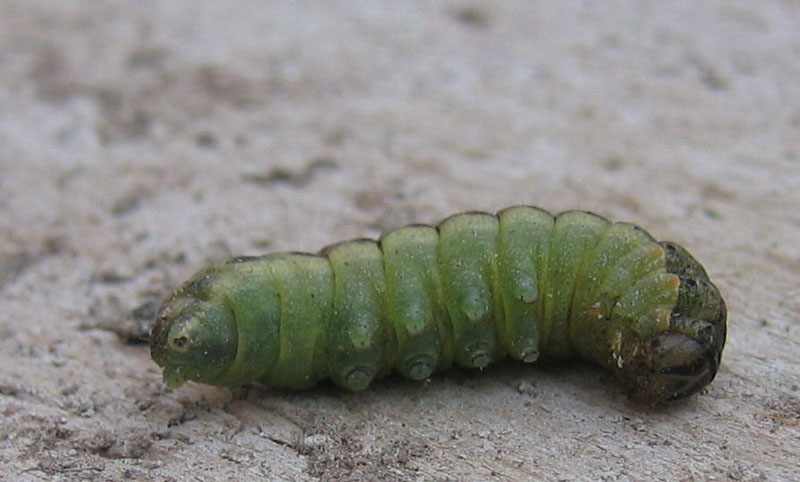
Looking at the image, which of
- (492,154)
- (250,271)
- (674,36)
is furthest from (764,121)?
(250,271)

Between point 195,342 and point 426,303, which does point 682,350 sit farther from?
point 195,342

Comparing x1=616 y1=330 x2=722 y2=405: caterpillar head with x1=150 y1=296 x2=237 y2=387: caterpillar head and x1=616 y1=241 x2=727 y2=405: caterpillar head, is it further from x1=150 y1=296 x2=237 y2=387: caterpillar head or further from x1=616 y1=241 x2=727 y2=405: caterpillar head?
x1=150 y1=296 x2=237 y2=387: caterpillar head

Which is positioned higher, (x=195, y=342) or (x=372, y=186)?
(x=372, y=186)

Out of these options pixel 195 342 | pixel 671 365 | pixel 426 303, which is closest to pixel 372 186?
pixel 426 303

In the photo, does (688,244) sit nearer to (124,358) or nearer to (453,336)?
(453,336)

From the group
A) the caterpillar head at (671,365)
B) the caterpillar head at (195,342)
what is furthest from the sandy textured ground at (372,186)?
the caterpillar head at (195,342)

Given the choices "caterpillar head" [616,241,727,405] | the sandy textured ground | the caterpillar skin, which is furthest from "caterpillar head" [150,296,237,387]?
"caterpillar head" [616,241,727,405]

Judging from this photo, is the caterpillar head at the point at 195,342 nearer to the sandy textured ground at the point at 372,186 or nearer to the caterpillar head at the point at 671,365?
the sandy textured ground at the point at 372,186
